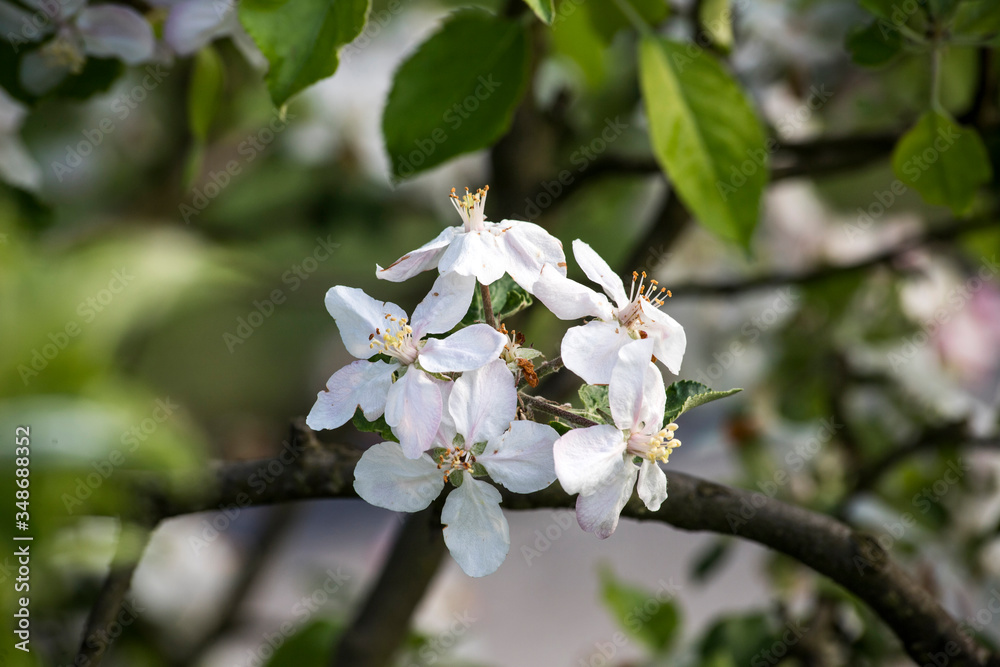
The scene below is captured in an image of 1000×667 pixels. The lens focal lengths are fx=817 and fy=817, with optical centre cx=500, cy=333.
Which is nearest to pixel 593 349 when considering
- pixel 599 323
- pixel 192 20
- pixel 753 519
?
pixel 599 323

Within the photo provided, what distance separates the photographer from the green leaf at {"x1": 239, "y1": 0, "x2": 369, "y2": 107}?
1.00ft

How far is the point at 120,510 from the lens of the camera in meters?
0.29

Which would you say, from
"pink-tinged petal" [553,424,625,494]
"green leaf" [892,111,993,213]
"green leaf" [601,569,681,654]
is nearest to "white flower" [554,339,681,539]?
"pink-tinged petal" [553,424,625,494]

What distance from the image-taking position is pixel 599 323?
25cm

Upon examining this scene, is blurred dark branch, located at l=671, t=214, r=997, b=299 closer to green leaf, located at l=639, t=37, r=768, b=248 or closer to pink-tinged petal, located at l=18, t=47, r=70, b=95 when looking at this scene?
green leaf, located at l=639, t=37, r=768, b=248

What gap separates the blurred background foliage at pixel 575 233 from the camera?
1.00 feet

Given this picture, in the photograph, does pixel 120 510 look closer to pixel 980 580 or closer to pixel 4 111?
pixel 4 111

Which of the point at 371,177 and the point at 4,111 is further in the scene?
the point at 371,177

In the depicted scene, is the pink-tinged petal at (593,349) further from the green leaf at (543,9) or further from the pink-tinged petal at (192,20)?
the pink-tinged petal at (192,20)

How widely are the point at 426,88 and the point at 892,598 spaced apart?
312 mm

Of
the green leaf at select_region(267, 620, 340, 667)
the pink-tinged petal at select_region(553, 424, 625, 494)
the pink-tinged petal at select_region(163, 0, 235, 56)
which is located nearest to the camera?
the pink-tinged petal at select_region(553, 424, 625, 494)

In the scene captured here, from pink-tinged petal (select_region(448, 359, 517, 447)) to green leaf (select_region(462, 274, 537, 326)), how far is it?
0.04 metres

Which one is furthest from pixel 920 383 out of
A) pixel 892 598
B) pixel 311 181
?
pixel 311 181

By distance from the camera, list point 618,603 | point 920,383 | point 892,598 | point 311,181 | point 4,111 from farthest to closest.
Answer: point 311,181, point 920,383, point 618,603, point 4,111, point 892,598
